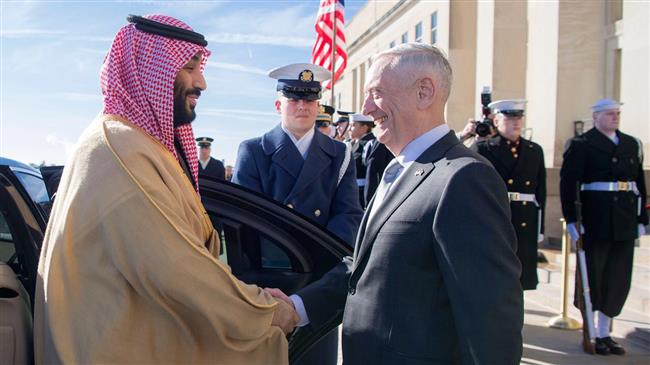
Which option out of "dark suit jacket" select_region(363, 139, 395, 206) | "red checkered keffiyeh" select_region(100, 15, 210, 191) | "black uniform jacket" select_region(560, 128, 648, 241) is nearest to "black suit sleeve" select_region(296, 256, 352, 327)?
"red checkered keffiyeh" select_region(100, 15, 210, 191)

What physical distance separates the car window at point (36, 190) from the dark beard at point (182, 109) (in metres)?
0.78

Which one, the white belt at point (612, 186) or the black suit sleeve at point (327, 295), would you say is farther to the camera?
the white belt at point (612, 186)

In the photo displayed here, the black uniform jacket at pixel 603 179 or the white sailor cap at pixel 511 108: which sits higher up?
the white sailor cap at pixel 511 108

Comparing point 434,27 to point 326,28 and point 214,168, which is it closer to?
point 326,28

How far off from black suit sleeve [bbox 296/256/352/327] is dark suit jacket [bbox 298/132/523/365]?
10.7 inches

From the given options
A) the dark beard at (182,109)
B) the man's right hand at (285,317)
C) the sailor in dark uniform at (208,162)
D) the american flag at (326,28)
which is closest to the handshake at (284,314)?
the man's right hand at (285,317)

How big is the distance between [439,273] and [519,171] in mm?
4334

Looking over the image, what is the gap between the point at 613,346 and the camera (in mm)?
5059

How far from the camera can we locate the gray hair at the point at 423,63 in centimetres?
186

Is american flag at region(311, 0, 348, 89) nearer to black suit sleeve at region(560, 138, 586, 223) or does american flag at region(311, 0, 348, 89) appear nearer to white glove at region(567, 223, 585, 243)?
black suit sleeve at region(560, 138, 586, 223)

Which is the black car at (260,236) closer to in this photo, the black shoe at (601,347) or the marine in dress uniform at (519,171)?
the black shoe at (601,347)

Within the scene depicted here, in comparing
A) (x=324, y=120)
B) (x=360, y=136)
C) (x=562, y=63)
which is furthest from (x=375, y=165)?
(x=562, y=63)

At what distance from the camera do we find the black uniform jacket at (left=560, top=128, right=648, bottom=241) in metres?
5.32

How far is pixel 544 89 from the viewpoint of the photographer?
11.7 m
